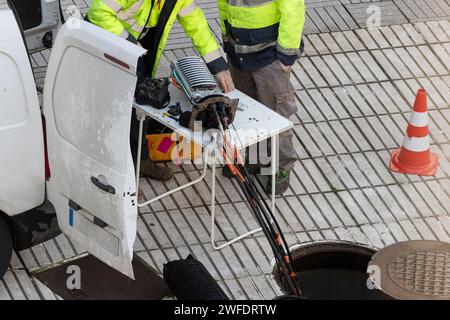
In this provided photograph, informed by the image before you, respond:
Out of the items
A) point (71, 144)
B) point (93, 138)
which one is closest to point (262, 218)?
point (93, 138)

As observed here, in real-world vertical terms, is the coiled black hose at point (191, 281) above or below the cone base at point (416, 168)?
above

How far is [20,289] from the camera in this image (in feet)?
25.7

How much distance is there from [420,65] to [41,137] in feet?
13.3

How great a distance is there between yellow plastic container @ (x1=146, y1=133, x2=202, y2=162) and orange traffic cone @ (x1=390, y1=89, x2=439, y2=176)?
1.59 meters

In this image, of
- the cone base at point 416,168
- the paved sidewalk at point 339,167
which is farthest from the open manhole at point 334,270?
the cone base at point 416,168

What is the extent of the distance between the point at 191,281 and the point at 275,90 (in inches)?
68.1

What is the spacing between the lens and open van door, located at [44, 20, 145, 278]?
22.7ft

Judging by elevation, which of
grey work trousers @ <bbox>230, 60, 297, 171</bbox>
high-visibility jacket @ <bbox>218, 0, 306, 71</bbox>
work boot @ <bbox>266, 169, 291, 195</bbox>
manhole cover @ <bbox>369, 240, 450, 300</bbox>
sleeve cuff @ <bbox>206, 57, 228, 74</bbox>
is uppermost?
high-visibility jacket @ <bbox>218, 0, 306, 71</bbox>

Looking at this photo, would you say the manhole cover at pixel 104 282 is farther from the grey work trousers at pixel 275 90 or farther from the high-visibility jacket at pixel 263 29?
the high-visibility jacket at pixel 263 29

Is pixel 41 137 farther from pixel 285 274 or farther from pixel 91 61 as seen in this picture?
pixel 285 274

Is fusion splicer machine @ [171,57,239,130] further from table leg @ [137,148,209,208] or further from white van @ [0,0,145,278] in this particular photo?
white van @ [0,0,145,278]

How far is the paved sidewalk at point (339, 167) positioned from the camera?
822 centimetres

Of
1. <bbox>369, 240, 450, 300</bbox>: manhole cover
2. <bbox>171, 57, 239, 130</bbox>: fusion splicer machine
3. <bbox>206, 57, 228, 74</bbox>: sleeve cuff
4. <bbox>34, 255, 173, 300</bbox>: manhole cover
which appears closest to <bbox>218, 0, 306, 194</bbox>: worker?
<bbox>206, 57, 228, 74</bbox>: sleeve cuff

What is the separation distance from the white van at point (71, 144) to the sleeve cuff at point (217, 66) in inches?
53.6
